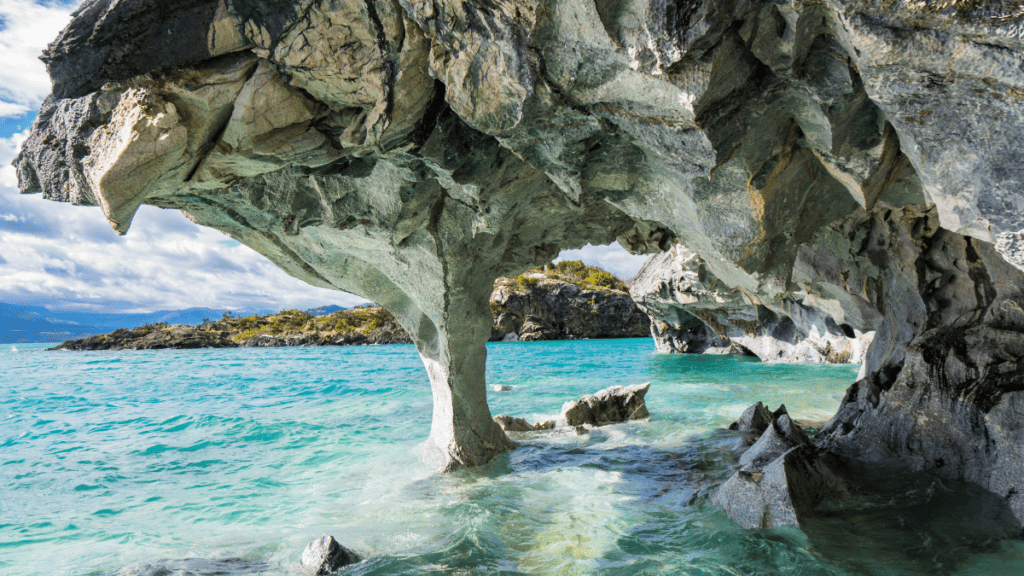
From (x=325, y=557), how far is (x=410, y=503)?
6.42 feet

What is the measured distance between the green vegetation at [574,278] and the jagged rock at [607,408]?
42236 millimetres

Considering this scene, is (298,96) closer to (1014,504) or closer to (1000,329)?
(1014,504)

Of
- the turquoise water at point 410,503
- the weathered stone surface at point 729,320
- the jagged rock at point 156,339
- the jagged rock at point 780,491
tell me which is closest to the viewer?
the turquoise water at point 410,503

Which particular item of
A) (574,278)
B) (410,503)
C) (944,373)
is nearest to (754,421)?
(944,373)

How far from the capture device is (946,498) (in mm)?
5566

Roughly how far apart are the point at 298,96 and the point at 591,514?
18.1ft

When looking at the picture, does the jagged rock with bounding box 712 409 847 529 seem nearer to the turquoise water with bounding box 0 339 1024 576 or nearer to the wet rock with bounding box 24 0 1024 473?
the turquoise water with bounding box 0 339 1024 576

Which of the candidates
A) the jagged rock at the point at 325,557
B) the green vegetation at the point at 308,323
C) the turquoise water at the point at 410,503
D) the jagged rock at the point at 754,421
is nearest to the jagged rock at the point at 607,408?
the turquoise water at the point at 410,503

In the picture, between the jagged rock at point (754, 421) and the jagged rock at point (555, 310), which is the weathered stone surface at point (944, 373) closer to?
the jagged rock at point (754, 421)

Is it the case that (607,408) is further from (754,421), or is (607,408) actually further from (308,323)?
(308,323)

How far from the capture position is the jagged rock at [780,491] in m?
5.25

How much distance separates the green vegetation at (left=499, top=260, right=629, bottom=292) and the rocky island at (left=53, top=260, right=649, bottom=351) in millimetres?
115

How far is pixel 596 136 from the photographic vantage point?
441 cm

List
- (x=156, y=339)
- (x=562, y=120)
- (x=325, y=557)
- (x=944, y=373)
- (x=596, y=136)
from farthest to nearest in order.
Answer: (x=156, y=339) → (x=944, y=373) → (x=325, y=557) → (x=596, y=136) → (x=562, y=120)
